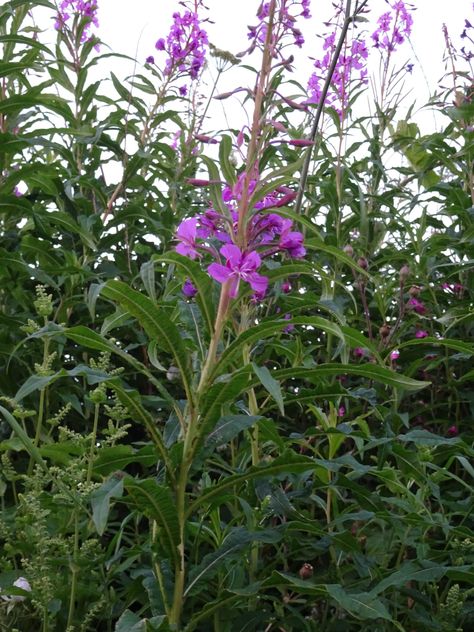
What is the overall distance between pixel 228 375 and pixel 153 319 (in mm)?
209

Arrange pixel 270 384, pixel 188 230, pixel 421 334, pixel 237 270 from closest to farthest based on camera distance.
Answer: pixel 270 384 < pixel 237 270 < pixel 188 230 < pixel 421 334

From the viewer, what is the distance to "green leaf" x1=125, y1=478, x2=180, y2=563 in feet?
5.98

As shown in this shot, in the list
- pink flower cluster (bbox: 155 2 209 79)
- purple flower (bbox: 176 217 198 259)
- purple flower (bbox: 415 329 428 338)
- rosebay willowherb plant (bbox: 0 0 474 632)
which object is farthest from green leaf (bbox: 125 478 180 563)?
pink flower cluster (bbox: 155 2 209 79)

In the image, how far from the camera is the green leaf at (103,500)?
1675mm

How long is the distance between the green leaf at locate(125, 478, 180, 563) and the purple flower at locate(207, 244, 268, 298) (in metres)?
0.45

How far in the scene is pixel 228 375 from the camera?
1936mm

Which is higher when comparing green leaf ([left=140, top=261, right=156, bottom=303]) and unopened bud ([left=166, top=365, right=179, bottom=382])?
green leaf ([left=140, top=261, right=156, bottom=303])

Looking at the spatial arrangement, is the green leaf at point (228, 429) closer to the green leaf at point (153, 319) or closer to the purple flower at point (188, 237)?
the green leaf at point (153, 319)

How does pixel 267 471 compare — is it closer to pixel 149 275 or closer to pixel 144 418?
pixel 144 418

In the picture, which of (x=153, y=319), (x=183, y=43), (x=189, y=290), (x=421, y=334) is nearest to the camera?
(x=153, y=319)

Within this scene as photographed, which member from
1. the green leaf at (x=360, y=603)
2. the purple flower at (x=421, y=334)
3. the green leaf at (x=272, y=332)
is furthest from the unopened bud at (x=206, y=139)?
the purple flower at (x=421, y=334)

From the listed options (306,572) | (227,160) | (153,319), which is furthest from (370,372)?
(306,572)

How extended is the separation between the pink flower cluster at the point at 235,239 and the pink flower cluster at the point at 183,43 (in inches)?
80.3

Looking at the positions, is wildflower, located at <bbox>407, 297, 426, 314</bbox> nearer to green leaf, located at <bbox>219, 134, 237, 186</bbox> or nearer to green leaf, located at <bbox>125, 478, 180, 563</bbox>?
green leaf, located at <bbox>219, 134, 237, 186</bbox>
